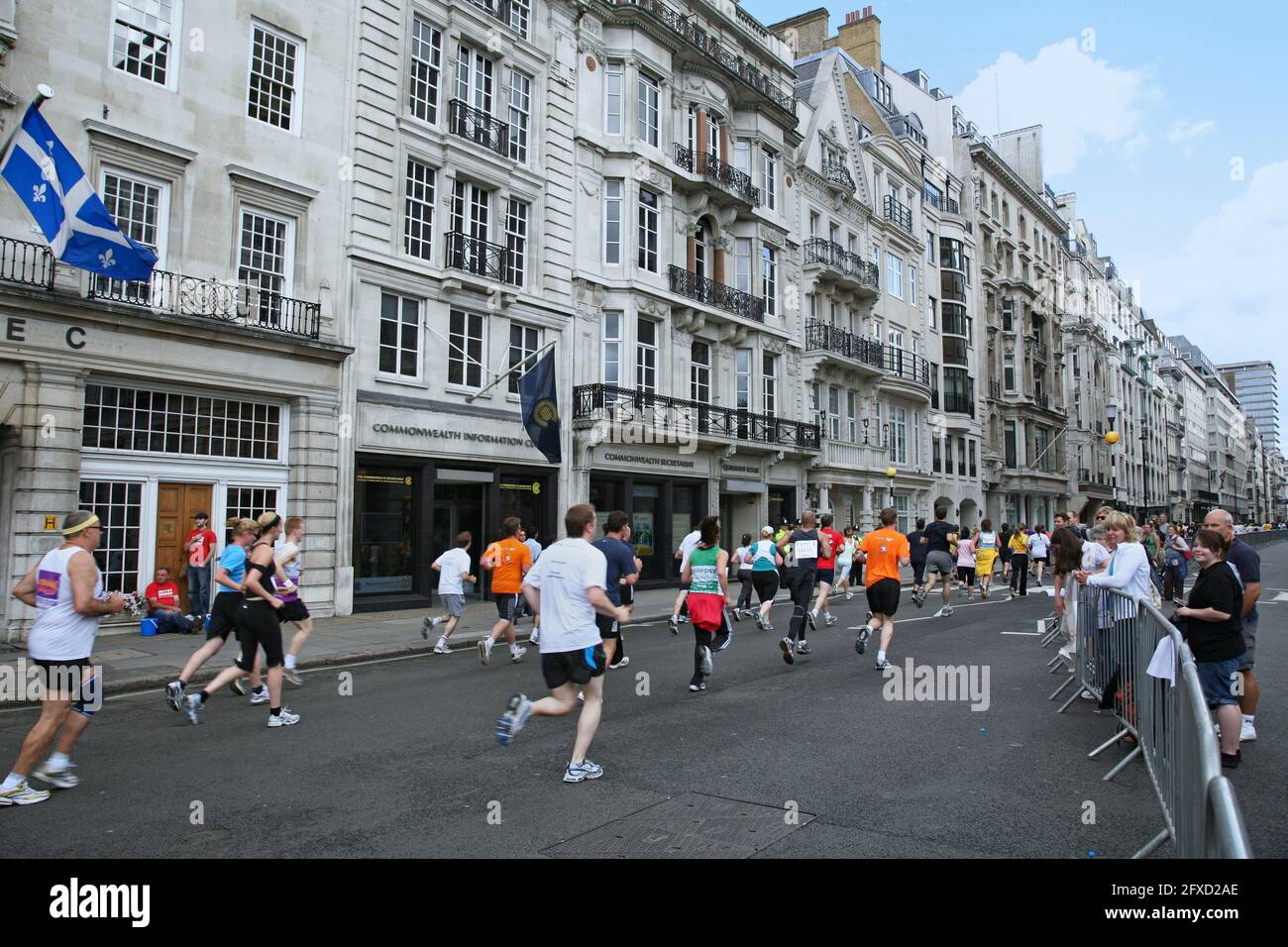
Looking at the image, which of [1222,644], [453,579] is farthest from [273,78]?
[1222,644]

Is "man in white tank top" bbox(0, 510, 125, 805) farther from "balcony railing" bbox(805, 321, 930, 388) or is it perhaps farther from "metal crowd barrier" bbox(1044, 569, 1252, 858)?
"balcony railing" bbox(805, 321, 930, 388)

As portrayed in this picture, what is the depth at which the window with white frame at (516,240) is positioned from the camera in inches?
854

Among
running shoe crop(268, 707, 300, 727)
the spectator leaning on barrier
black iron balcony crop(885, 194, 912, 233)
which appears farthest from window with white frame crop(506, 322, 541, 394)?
black iron balcony crop(885, 194, 912, 233)

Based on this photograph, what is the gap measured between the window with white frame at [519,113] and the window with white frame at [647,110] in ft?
13.2

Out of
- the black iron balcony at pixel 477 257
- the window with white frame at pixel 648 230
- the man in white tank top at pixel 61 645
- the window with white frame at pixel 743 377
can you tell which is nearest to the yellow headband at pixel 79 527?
the man in white tank top at pixel 61 645

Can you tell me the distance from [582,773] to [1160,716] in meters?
3.67

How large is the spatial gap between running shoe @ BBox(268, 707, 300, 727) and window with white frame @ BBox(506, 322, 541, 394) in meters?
14.0

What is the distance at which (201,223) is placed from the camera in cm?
1569

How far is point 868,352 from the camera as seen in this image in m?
35.9

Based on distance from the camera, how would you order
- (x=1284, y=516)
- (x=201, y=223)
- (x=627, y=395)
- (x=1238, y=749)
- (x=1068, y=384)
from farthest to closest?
(x=1284, y=516)
(x=1068, y=384)
(x=627, y=395)
(x=201, y=223)
(x=1238, y=749)

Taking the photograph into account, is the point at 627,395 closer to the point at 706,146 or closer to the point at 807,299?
the point at 706,146

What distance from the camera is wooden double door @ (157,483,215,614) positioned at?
15.3 m
